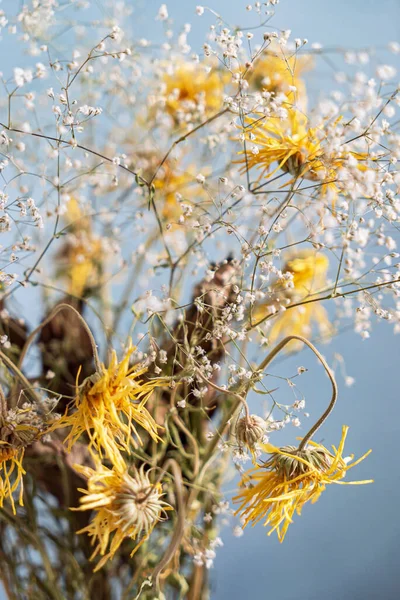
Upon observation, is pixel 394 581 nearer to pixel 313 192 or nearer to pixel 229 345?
pixel 229 345

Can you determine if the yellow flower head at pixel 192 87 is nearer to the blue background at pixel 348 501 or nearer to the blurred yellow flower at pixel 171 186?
the blurred yellow flower at pixel 171 186

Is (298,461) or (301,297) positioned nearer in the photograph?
(298,461)

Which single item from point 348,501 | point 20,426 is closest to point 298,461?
point 20,426

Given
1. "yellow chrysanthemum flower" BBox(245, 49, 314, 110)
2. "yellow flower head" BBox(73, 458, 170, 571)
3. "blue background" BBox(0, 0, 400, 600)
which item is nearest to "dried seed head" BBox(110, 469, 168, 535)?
"yellow flower head" BBox(73, 458, 170, 571)

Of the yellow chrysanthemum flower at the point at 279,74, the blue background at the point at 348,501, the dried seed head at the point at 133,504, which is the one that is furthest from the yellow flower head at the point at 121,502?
the blue background at the point at 348,501

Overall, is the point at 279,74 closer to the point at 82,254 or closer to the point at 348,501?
the point at 82,254

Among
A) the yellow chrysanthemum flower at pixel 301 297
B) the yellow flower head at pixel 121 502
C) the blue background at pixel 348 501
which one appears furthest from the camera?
the blue background at pixel 348 501
